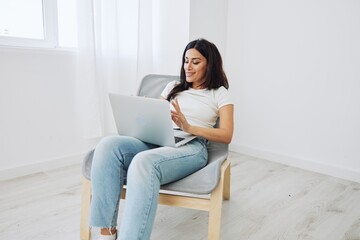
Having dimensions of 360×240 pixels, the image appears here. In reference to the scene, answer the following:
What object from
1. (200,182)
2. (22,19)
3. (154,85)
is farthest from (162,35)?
(200,182)

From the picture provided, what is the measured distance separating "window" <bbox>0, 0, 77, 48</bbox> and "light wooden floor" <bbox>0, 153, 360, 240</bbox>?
925 mm

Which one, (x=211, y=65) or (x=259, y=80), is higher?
(x=211, y=65)

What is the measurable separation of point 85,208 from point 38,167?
3.23 ft

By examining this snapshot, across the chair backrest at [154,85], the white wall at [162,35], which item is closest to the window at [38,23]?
the white wall at [162,35]

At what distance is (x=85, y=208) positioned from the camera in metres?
1.30

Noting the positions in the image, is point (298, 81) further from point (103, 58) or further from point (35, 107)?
point (35, 107)

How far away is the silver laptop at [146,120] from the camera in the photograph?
1.12m

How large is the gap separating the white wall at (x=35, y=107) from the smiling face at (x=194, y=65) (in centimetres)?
107

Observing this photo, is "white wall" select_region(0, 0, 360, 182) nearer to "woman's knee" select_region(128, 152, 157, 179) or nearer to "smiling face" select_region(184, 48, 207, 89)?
"smiling face" select_region(184, 48, 207, 89)

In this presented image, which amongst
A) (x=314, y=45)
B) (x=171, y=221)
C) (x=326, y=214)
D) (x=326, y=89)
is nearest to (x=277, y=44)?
(x=314, y=45)

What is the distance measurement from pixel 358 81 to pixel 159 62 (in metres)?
1.54

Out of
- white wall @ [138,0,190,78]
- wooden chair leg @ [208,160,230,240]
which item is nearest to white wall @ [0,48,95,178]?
white wall @ [138,0,190,78]

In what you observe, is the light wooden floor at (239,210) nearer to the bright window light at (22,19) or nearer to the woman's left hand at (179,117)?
the woman's left hand at (179,117)

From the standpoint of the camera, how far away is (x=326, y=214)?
1.66 metres
